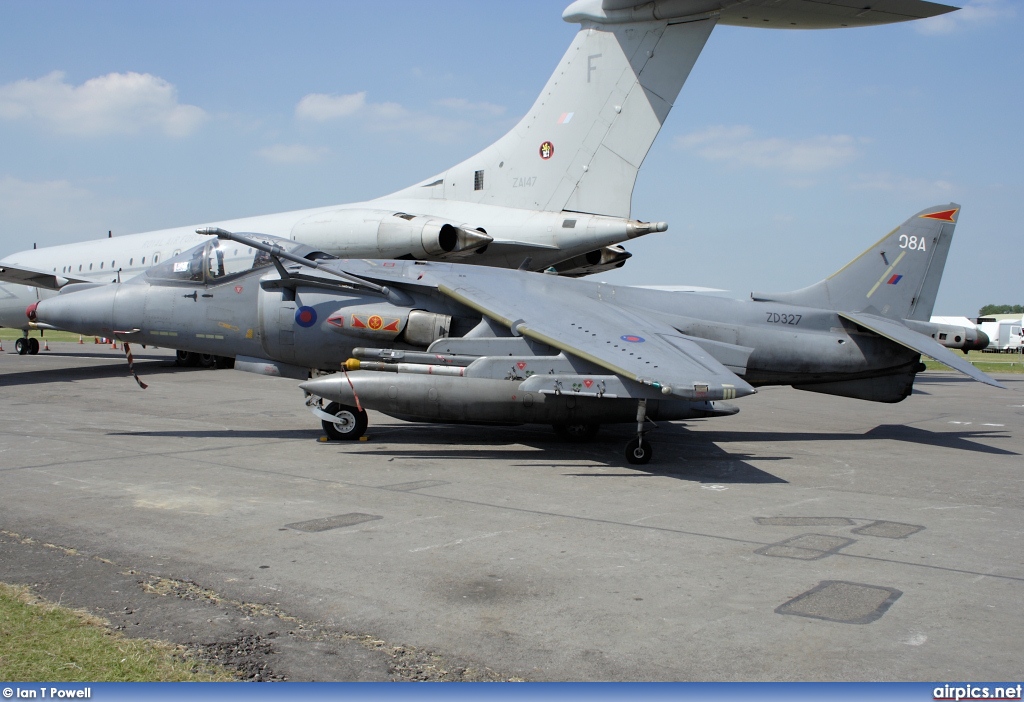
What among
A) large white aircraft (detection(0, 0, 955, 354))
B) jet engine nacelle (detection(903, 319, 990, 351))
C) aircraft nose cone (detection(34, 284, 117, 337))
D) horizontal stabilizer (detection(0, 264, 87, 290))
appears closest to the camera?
aircraft nose cone (detection(34, 284, 117, 337))

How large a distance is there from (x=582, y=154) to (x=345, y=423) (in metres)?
9.26

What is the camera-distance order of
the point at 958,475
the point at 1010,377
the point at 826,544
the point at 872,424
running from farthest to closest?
the point at 1010,377 < the point at 872,424 < the point at 958,475 < the point at 826,544

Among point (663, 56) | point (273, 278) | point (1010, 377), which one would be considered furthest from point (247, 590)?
point (1010, 377)

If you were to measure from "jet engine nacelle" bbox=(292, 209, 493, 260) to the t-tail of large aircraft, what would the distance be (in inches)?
74.3

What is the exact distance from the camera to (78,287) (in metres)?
13.4

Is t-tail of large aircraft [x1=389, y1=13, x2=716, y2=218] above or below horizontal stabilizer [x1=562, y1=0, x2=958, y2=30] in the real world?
below

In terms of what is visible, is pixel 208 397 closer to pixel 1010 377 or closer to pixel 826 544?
pixel 826 544

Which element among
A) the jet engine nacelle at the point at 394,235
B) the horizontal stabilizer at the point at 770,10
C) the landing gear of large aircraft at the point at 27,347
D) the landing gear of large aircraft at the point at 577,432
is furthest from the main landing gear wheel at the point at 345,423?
the landing gear of large aircraft at the point at 27,347

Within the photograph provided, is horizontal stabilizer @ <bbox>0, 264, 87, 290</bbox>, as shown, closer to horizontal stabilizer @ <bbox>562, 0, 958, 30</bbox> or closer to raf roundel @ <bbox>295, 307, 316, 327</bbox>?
raf roundel @ <bbox>295, 307, 316, 327</bbox>

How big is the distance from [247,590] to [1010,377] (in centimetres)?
3208

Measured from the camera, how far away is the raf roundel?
11.6 meters

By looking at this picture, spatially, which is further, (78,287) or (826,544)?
(78,287)

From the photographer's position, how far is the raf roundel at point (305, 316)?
11.6 m

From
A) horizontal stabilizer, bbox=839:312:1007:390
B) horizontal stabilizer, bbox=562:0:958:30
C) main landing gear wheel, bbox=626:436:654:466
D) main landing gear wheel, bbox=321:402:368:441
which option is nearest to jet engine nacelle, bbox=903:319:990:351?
horizontal stabilizer, bbox=839:312:1007:390
